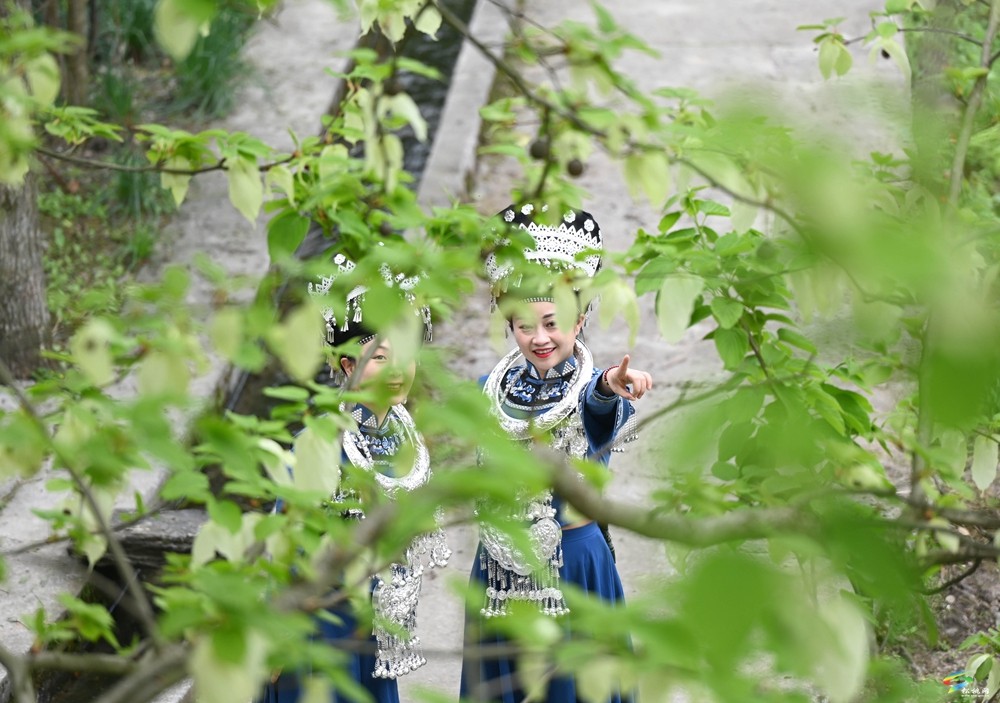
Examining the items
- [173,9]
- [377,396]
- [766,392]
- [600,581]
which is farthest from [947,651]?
[173,9]

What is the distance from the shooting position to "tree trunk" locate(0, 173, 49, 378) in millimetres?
4836

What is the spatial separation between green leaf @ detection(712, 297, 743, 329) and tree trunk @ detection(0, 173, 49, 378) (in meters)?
3.30

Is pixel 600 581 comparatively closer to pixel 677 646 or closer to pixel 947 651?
pixel 947 651

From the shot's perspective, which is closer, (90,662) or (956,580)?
(90,662)

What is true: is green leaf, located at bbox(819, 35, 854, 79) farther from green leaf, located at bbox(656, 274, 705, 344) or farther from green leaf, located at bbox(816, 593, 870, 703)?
green leaf, located at bbox(816, 593, 870, 703)

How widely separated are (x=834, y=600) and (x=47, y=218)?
18.2 ft

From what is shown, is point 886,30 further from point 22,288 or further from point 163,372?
point 22,288

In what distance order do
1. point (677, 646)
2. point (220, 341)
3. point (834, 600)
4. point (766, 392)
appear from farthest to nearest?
1. point (766, 392)
2. point (220, 341)
3. point (834, 600)
4. point (677, 646)

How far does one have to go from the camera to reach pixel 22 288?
493cm

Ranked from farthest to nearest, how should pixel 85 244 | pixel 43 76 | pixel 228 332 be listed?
pixel 85 244
pixel 43 76
pixel 228 332

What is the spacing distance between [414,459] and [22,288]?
254 centimetres

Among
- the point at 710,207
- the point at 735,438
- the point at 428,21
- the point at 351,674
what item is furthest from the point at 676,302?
the point at 351,674

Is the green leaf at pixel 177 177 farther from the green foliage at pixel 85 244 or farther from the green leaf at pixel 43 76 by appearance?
the green foliage at pixel 85 244

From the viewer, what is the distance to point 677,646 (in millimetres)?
1142
